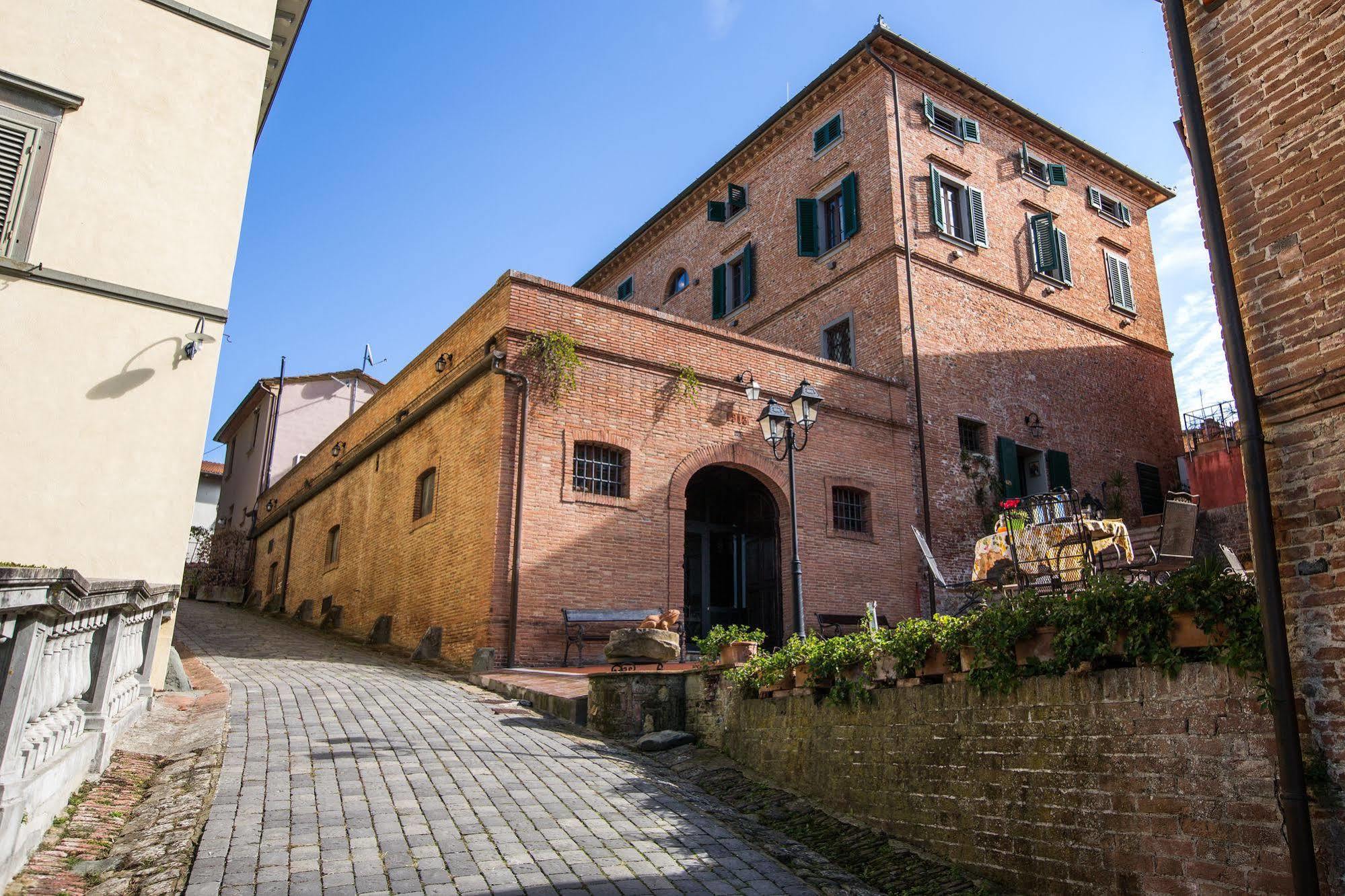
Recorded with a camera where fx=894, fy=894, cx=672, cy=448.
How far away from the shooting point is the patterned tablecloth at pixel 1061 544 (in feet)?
27.3

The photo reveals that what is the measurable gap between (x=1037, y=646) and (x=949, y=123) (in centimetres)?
1718

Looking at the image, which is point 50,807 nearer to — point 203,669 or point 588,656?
point 203,669

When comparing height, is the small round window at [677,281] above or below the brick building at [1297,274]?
above

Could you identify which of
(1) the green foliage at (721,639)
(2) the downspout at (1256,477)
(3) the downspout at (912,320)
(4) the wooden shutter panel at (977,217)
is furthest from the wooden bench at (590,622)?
(4) the wooden shutter panel at (977,217)

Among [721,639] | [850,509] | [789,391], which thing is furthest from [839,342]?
[721,639]

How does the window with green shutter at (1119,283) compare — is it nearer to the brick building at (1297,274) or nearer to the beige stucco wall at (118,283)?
the brick building at (1297,274)

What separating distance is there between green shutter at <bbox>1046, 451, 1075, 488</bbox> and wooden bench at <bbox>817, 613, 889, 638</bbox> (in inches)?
260

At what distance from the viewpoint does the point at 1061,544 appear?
8000 millimetres

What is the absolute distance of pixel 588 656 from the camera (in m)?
12.2

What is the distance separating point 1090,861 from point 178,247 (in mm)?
9853

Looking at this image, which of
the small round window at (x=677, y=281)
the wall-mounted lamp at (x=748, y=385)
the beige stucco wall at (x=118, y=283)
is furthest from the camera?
the small round window at (x=677, y=281)

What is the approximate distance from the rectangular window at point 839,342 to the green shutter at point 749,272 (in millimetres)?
2825

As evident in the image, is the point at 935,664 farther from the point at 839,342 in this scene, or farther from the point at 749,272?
the point at 749,272

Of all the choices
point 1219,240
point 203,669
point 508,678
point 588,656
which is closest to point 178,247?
point 203,669
